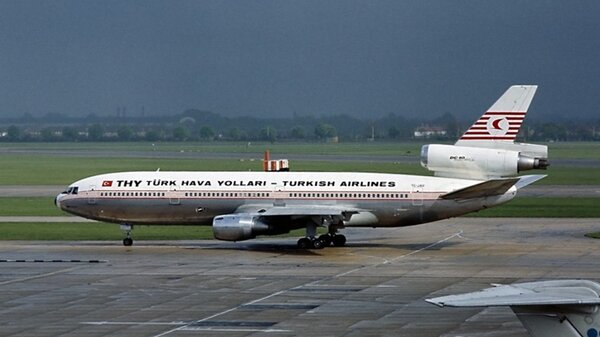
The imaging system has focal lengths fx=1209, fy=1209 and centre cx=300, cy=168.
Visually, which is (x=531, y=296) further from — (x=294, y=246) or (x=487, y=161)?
(x=294, y=246)

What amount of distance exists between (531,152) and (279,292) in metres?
17.5

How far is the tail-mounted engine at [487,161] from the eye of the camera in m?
52.0

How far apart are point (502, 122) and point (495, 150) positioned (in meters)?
1.54

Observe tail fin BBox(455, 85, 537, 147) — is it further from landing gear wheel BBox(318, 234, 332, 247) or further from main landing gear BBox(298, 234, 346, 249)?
landing gear wheel BBox(318, 234, 332, 247)

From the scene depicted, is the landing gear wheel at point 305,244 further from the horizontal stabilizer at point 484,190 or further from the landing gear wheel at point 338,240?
the horizontal stabilizer at point 484,190

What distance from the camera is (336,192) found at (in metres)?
53.2

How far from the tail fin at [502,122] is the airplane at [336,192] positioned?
4cm

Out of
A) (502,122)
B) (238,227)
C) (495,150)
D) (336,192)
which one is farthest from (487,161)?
(238,227)

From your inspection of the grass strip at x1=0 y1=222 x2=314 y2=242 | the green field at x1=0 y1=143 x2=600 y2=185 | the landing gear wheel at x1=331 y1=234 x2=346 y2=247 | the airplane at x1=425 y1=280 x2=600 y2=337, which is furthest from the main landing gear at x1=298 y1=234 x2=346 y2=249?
the green field at x1=0 y1=143 x2=600 y2=185

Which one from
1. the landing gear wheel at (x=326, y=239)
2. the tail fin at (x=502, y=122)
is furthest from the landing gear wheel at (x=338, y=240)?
the tail fin at (x=502, y=122)

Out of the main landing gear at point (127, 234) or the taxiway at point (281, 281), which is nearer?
the taxiway at point (281, 281)

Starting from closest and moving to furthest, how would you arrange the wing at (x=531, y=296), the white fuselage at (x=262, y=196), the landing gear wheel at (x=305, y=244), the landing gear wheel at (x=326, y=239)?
the wing at (x=531, y=296) < the white fuselage at (x=262, y=196) < the landing gear wheel at (x=305, y=244) < the landing gear wheel at (x=326, y=239)

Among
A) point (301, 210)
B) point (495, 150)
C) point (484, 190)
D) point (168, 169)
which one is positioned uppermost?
point (495, 150)

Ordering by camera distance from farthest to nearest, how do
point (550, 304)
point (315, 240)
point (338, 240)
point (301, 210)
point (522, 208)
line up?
point (522, 208) → point (338, 240) → point (315, 240) → point (301, 210) → point (550, 304)
